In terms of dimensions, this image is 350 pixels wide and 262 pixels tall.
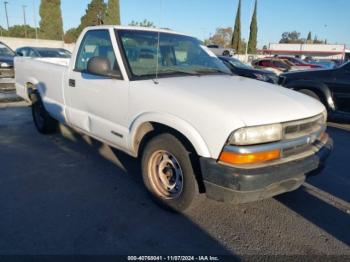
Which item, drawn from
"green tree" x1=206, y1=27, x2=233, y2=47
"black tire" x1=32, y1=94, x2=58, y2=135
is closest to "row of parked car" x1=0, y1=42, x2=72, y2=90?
"black tire" x1=32, y1=94, x2=58, y2=135

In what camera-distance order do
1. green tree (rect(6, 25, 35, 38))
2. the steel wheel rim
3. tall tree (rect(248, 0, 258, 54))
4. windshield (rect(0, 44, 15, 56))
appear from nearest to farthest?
1. the steel wheel rim
2. windshield (rect(0, 44, 15, 56))
3. tall tree (rect(248, 0, 258, 54))
4. green tree (rect(6, 25, 35, 38))

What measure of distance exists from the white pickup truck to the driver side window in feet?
0.04

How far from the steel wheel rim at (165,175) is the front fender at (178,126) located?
13.6 inches

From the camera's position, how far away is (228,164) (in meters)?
2.71

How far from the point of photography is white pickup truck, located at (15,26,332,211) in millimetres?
2729

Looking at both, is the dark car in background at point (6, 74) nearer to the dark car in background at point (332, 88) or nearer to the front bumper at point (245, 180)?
the dark car in background at point (332, 88)

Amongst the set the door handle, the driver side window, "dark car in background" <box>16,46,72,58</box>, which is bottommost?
the door handle

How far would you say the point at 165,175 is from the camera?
3455mm

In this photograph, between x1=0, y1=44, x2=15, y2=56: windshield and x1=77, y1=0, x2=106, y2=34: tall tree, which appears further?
x1=77, y1=0, x2=106, y2=34: tall tree

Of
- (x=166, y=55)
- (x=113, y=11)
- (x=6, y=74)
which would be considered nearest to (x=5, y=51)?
(x=6, y=74)

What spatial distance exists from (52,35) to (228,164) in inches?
2166

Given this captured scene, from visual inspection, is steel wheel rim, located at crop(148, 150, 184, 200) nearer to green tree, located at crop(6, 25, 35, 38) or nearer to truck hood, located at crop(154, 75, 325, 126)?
truck hood, located at crop(154, 75, 325, 126)

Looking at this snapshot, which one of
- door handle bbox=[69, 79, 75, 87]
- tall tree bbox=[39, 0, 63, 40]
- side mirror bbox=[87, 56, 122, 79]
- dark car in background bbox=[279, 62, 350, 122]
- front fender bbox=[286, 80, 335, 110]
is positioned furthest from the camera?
tall tree bbox=[39, 0, 63, 40]

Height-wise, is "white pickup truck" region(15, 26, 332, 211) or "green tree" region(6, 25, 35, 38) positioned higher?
"green tree" region(6, 25, 35, 38)
